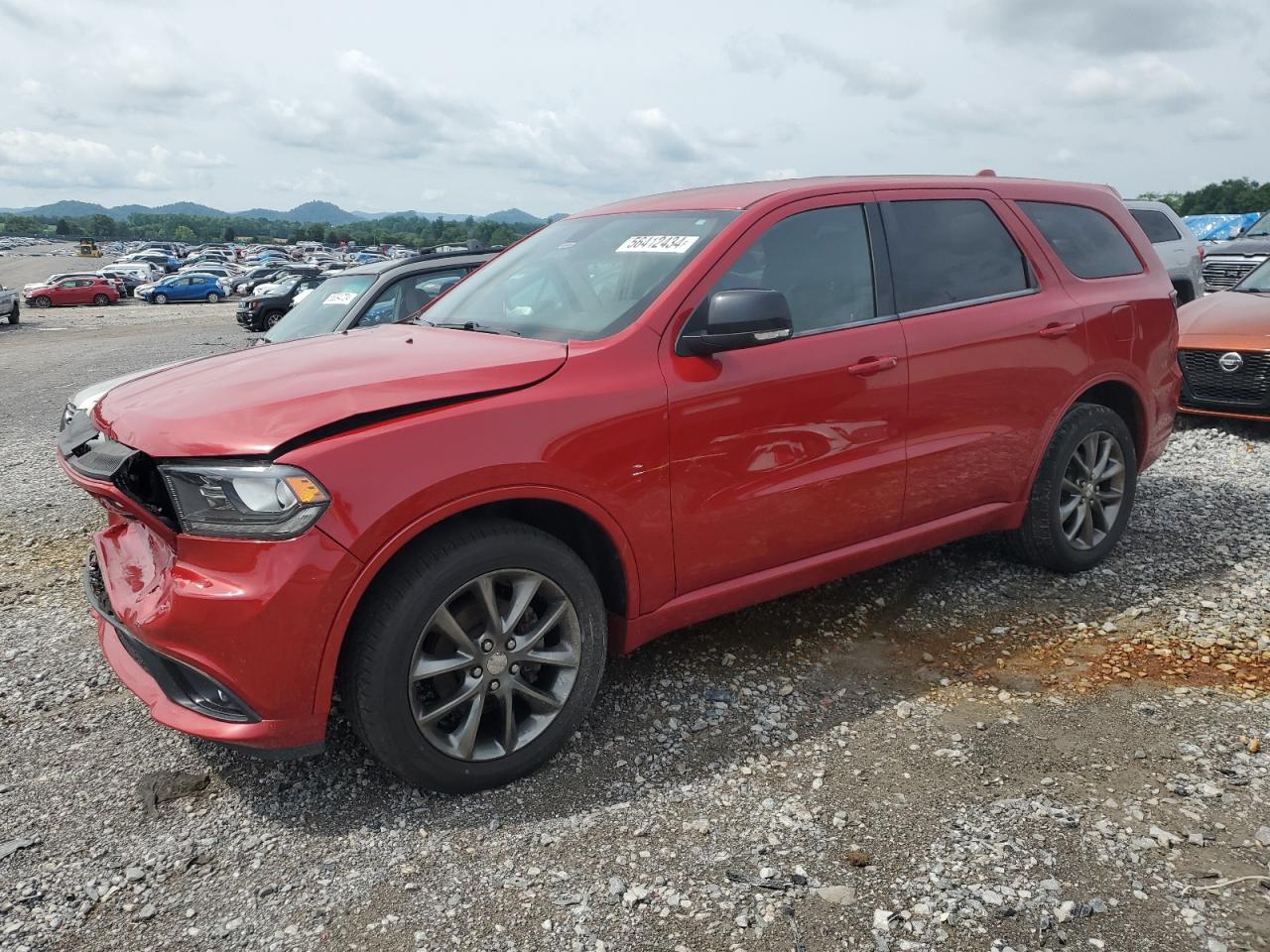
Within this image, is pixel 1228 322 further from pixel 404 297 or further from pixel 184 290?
pixel 184 290

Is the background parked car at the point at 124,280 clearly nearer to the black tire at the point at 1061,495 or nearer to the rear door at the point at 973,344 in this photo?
the rear door at the point at 973,344

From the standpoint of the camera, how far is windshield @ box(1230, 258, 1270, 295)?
27.9 ft

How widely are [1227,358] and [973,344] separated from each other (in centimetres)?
494

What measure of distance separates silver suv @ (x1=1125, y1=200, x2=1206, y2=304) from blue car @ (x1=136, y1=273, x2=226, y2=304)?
37.9 meters

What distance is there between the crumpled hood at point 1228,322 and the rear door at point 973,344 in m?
3.97

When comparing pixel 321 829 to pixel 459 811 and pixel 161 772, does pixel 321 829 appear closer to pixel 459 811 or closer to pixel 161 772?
pixel 459 811

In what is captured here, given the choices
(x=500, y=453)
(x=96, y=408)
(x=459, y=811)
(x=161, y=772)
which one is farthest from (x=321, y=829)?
(x=96, y=408)

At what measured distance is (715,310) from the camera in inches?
122

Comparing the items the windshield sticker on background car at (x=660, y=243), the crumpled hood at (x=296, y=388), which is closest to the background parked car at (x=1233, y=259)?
the windshield sticker on background car at (x=660, y=243)

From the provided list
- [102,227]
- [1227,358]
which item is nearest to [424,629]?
[1227,358]

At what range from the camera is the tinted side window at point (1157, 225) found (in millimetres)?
11016

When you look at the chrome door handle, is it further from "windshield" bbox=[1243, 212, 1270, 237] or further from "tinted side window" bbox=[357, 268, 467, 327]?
"windshield" bbox=[1243, 212, 1270, 237]

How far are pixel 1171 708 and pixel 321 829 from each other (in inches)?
117

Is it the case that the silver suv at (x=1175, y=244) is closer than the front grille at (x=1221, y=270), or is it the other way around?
the silver suv at (x=1175, y=244)
